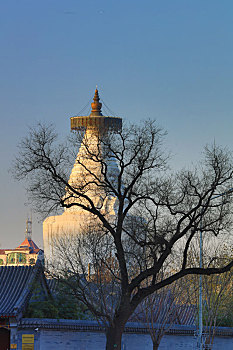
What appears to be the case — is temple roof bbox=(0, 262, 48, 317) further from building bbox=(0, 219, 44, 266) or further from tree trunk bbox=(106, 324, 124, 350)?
building bbox=(0, 219, 44, 266)

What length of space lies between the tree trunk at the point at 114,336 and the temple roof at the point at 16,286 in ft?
18.4

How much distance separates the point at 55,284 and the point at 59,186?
11.8m

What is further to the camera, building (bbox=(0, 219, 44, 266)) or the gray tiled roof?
building (bbox=(0, 219, 44, 266))

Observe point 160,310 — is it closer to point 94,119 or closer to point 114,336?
point 114,336

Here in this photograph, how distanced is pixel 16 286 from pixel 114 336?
800cm

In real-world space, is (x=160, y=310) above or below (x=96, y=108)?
below

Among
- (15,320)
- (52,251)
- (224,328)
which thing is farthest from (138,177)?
(52,251)

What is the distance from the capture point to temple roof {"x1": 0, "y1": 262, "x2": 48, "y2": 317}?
38.5 meters

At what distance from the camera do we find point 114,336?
34094 mm

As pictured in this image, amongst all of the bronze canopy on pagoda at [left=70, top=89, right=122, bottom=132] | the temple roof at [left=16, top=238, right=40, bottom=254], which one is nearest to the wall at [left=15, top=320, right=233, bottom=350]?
the bronze canopy on pagoda at [left=70, top=89, right=122, bottom=132]

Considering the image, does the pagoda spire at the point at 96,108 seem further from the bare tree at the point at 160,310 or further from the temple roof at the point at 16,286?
the temple roof at the point at 16,286

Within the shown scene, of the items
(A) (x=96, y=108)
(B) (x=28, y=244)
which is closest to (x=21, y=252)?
(B) (x=28, y=244)

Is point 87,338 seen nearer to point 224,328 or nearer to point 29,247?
point 224,328

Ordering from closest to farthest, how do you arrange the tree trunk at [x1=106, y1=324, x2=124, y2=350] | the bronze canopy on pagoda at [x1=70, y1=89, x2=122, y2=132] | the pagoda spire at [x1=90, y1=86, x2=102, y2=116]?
the tree trunk at [x1=106, y1=324, x2=124, y2=350] → the bronze canopy on pagoda at [x1=70, y1=89, x2=122, y2=132] → the pagoda spire at [x1=90, y1=86, x2=102, y2=116]
